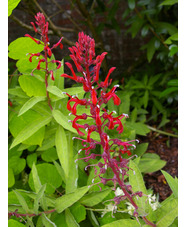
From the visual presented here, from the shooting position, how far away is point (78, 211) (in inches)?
42.8

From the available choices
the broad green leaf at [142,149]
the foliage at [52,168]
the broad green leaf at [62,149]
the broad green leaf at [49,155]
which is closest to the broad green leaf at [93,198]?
the foliage at [52,168]

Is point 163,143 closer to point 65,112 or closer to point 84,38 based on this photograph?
point 65,112

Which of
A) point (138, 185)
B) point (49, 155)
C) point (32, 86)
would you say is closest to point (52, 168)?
point (49, 155)

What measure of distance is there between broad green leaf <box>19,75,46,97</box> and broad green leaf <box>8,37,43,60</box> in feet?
0.35

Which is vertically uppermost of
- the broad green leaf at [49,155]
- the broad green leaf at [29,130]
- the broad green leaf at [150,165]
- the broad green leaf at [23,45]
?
the broad green leaf at [23,45]

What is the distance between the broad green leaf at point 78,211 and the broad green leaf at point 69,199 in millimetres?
75

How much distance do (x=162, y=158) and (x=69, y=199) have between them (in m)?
1.20

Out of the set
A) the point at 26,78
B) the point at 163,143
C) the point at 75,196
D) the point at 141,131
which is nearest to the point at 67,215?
the point at 75,196

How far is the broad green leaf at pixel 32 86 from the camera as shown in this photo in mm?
1244

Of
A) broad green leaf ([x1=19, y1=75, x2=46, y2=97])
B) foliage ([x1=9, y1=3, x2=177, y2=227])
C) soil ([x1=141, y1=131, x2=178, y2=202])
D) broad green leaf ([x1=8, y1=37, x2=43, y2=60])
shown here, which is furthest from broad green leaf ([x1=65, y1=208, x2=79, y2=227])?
soil ([x1=141, y1=131, x2=178, y2=202])

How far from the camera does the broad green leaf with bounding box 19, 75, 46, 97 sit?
4.08ft

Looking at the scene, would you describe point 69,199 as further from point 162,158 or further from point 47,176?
point 162,158

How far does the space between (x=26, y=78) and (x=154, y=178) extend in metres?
1.10

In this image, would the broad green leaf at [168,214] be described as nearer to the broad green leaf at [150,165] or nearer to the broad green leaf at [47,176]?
the broad green leaf at [47,176]
